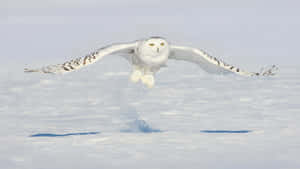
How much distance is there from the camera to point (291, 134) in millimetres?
39875

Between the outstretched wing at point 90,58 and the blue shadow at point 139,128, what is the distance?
13.8m

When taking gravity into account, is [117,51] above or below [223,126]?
above

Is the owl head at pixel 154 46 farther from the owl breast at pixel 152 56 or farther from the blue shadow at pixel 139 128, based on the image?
the blue shadow at pixel 139 128

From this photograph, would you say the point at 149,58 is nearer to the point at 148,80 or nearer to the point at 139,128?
the point at 148,80

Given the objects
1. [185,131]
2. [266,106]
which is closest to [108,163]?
[185,131]

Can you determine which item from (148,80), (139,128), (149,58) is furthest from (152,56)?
(139,128)

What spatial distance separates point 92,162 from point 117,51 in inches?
238

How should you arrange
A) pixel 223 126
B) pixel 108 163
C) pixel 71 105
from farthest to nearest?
pixel 71 105
pixel 223 126
pixel 108 163

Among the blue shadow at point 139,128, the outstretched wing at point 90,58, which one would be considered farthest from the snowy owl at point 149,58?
the blue shadow at point 139,128

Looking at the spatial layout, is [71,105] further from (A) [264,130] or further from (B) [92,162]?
(B) [92,162]

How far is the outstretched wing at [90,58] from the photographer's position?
28.4 m

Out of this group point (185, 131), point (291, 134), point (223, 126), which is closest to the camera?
point (291, 134)

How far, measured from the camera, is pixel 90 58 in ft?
97.2

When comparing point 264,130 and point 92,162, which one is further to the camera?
point 264,130
